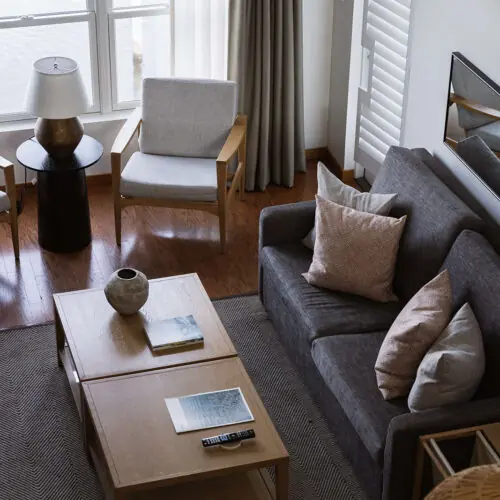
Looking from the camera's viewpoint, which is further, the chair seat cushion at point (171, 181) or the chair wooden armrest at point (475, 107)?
the chair seat cushion at point (171, 181)

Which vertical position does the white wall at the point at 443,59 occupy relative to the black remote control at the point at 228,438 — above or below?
above

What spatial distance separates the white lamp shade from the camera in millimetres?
5219

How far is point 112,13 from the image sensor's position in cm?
605

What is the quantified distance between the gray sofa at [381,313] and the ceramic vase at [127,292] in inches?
27.7

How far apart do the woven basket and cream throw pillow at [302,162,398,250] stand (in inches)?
97.1

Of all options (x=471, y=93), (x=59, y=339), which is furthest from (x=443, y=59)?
(x=59, y=339)

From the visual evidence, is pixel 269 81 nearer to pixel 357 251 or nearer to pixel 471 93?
pixel 471 93

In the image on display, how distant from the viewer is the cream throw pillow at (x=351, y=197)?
452 cm

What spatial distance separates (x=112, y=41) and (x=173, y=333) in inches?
104

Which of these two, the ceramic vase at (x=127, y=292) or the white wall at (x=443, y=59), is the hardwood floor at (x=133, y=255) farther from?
the white wall at (x=443, y=59)

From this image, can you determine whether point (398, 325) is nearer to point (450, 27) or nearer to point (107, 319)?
point (107, 319)

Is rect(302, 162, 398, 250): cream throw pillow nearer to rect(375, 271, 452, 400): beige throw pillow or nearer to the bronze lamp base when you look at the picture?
rect(375, 271, 452, 400): beige throw pillow

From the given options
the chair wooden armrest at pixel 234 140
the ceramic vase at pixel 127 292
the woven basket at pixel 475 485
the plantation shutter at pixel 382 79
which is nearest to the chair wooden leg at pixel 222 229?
the chair wooden armrest at pixel 234 140

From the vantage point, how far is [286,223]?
4.82 m
